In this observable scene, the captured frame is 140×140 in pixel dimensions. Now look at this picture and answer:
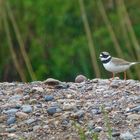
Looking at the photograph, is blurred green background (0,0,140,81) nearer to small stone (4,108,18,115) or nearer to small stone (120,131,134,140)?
small stone (4,108,18,115)

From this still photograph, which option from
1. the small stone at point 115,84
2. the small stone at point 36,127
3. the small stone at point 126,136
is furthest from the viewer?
the small stone at point 115,84

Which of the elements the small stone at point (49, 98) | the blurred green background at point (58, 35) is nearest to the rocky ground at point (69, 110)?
the small stone at point (49, 98)

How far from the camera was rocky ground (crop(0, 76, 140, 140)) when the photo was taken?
20.7 ft

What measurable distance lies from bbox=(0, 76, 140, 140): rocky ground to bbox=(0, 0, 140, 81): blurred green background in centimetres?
644

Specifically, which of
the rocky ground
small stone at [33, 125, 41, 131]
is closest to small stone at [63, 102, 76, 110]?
the rocky ground

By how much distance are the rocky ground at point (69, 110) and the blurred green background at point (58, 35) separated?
→ 6437mm

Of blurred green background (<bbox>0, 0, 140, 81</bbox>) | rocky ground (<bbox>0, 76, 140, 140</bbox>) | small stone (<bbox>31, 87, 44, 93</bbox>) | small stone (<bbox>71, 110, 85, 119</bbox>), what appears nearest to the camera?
rocky ground (<bbox>0, 76, 140, 140</bbox>)

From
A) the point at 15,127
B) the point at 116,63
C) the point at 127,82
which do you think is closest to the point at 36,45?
the point at 116,63

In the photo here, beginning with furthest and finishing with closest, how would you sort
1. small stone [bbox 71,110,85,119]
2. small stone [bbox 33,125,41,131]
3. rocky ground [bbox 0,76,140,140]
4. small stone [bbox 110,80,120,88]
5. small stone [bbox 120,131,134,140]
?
small stone [bbox 110,80,120,88] < small stone [bbox 71,110,85,119] < small stone [bbox 33,125,41,131] < rocky ground [bbox 0,76,140,140] < small stone [bbox 120,131,134,140]

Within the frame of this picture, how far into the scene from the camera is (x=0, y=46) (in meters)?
15.6

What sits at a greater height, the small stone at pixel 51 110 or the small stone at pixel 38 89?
the small stone at pixel 38 89

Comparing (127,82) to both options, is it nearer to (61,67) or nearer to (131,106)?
(131,106)

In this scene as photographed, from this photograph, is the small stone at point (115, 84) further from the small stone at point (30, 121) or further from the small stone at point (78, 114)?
the small stone at point (30, 121)

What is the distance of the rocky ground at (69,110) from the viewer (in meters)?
6.32
